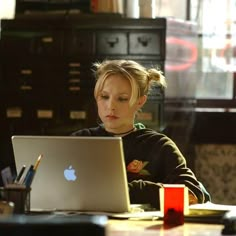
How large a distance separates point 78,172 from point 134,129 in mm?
617

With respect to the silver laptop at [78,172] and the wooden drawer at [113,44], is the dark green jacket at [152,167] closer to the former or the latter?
the silver laptop at [78,172]

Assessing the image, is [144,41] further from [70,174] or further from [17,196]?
[17,196]

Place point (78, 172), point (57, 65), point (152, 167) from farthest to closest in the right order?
point (57, 65) → point (152, 167) → point (78, 172)

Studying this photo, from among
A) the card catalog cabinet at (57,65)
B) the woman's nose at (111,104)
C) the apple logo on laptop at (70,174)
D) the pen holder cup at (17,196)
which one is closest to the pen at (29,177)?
the pen holder cup at (17,196)

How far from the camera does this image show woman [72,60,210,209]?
8.17 ft

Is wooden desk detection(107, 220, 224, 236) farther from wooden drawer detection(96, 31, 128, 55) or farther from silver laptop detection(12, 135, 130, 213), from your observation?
wooden drawer detection(96, 31, 128, 55)

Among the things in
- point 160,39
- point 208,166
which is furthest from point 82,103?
point 208,166

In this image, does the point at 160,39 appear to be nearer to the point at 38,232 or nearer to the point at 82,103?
the point at 82,103

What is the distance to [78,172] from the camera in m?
2.06

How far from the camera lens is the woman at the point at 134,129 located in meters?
2.49

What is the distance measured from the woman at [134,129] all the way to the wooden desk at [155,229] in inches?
16.0

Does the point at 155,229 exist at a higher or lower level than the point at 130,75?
lower

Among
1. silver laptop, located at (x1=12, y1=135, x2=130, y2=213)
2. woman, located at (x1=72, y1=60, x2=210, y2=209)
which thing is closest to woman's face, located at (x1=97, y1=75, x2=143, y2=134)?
woman, located at (x1=72, y1=60, x2=210, y2=209)

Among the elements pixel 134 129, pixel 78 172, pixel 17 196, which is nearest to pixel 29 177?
pixel 17 196
